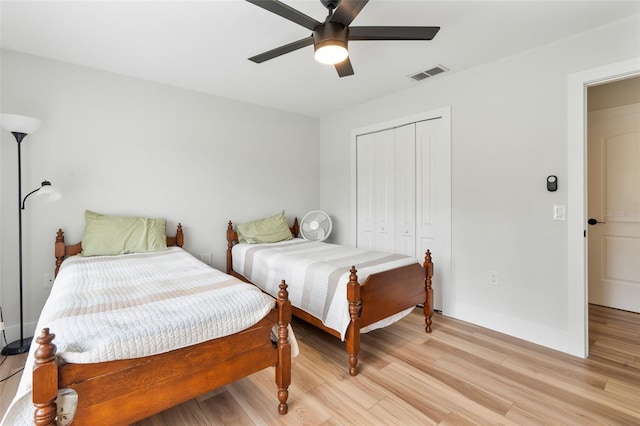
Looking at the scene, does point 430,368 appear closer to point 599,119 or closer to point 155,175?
point 155,175

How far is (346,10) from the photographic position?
60.9 inches

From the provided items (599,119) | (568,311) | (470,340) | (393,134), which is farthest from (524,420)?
(599,119)

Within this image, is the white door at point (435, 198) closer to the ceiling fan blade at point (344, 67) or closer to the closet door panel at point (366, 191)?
the closet door panel at point (366, 191)

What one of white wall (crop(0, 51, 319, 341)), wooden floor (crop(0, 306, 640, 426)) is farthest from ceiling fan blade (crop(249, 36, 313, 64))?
wooden floor (crop(0, 306, 640, 426))

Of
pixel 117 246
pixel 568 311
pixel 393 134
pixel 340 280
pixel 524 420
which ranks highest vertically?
pixel 393 134

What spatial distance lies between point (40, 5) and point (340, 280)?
2.63 m

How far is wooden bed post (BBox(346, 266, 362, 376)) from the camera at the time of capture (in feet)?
6.73

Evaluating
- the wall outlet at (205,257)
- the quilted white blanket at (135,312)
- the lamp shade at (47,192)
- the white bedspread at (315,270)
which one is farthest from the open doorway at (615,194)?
the lamp shade at (47,192)

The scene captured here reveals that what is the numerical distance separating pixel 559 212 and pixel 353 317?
1.82 meters

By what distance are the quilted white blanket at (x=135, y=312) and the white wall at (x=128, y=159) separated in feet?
2.71

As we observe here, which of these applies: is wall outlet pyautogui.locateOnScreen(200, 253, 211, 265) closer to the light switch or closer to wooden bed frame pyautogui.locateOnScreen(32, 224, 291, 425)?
wooden bed frame pyautogui.locateOnScreen(32, 224, 291, 425)

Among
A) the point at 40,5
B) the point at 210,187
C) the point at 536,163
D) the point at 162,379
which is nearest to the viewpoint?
the point at 162,379

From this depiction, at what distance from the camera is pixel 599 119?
10.7 ft

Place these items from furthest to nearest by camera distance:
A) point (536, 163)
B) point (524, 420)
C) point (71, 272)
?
point (536, 163), point (71, 272), point (524, 420)
